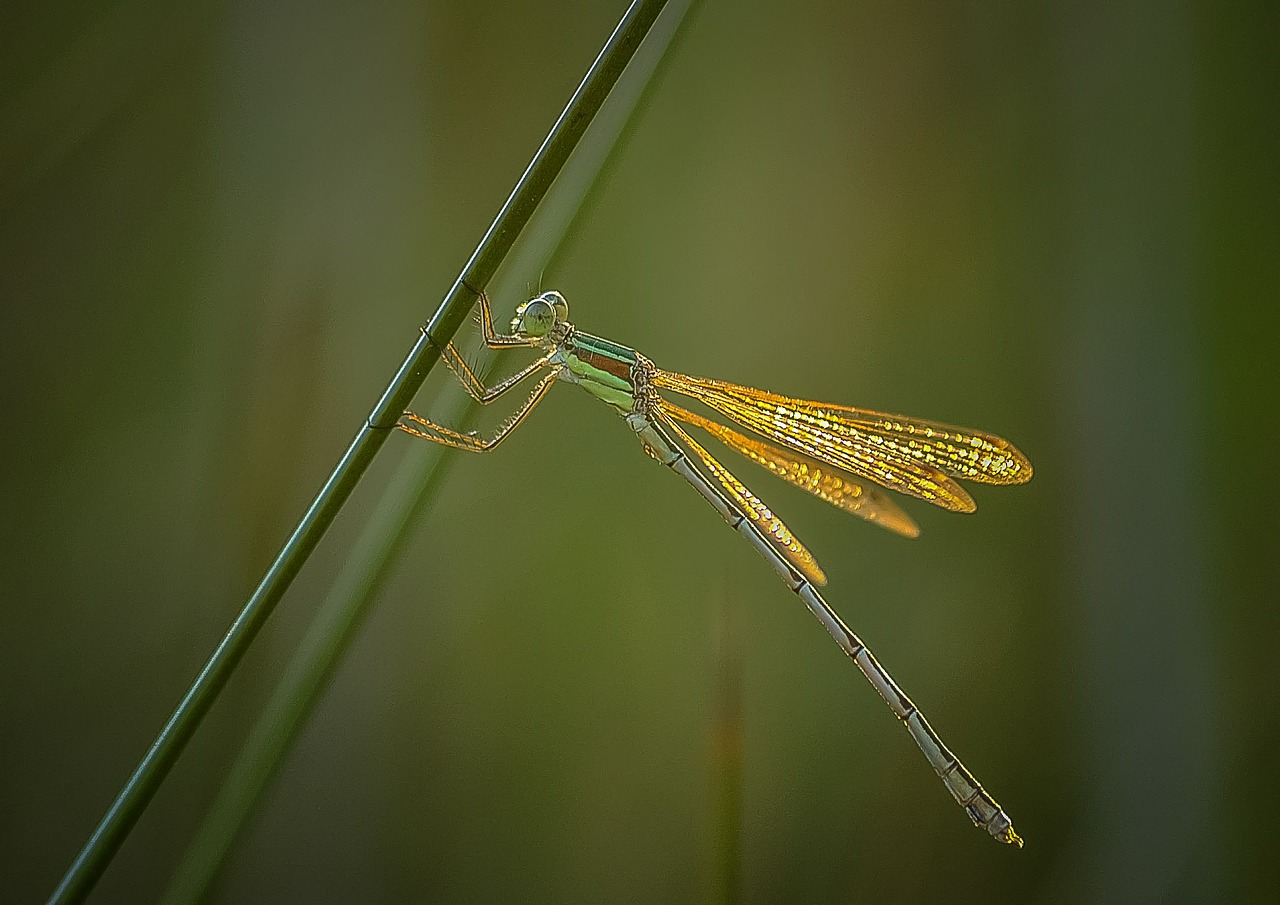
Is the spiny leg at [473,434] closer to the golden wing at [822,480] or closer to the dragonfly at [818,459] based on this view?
the dragonfly at [818,459]

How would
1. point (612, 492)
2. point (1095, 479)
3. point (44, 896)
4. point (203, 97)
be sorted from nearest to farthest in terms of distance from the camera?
1. point (44, 896)
2. point (203, 97)
3. point (612, 492)
4. point (1095, 479)

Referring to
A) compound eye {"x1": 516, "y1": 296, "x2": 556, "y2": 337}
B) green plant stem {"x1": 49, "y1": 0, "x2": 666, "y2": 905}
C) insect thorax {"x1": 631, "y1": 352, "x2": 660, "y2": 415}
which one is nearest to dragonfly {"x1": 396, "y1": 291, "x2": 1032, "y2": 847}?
insect thorax {"x1": 631, "y1": 352, "x2": 660, "y2": 415}

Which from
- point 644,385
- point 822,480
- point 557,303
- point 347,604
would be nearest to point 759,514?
point 822,480

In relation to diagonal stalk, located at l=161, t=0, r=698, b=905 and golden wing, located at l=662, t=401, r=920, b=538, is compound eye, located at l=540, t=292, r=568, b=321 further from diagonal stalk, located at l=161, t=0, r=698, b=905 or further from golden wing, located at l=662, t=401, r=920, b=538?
golden wing, located at l=662, t=401, r=920, b=538

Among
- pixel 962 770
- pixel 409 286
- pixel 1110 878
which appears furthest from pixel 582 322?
pixel 1110 878

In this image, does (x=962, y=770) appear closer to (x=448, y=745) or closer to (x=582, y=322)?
(x=448, y=745)

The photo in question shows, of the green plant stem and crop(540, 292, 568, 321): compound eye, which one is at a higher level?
crop(540, 292, 568, 321): compound eye
